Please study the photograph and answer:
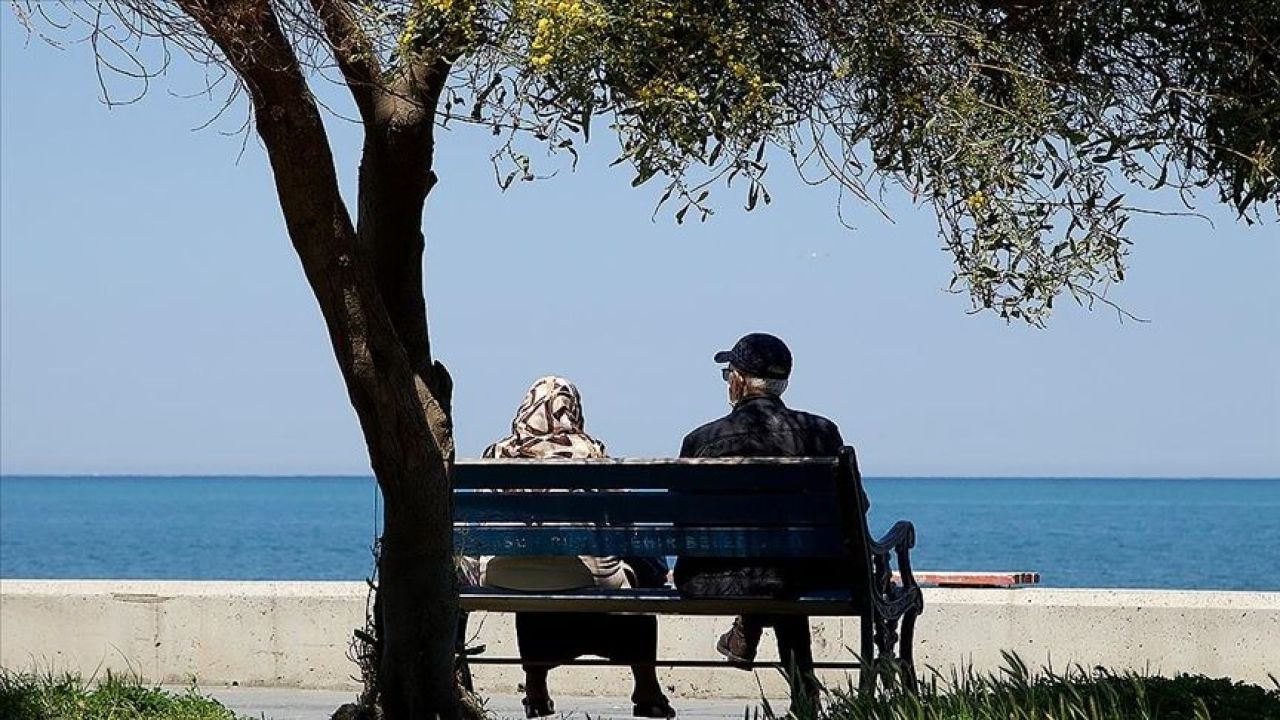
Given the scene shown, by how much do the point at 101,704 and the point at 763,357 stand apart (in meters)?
2.58

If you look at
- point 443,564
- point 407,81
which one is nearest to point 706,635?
point 443,564

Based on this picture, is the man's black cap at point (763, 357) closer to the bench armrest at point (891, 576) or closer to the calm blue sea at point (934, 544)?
the bench armrest at point (891, 576)

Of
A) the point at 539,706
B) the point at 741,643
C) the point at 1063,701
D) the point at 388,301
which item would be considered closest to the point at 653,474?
the point at 741,643

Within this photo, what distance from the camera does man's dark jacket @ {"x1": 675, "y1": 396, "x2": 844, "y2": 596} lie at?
7348 millimetres

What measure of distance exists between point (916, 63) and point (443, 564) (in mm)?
2100

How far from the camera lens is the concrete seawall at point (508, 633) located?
8.79 m

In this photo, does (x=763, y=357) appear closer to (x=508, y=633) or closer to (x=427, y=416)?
(x=427, y=416)

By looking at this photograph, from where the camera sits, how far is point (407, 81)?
6082mm

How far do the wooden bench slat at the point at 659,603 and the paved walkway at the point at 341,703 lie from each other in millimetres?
1092

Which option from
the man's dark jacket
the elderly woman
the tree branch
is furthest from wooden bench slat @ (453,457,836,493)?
the tree branch

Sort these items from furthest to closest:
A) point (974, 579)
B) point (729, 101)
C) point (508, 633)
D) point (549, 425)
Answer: point (974, 579)
point (508, 633)
point (549, 425)
point (729, 101)

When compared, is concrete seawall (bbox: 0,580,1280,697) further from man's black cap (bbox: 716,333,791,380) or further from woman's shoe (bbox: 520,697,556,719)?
man's black cap (bbox: 716,333,791,380)

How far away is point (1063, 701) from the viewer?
18.1 feet

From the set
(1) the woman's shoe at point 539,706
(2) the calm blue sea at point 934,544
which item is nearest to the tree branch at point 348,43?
(1) the woman's shoe at point 539,706
